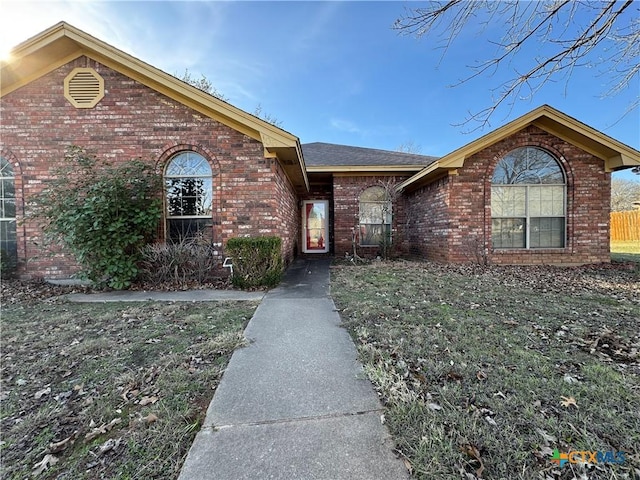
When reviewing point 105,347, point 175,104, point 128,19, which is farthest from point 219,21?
point 105,347

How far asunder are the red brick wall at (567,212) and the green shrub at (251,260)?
217 inches

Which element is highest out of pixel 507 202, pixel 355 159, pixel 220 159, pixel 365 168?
pixel 355 159

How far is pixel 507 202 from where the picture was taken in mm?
8266

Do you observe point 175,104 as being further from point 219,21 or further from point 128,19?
point 219,21

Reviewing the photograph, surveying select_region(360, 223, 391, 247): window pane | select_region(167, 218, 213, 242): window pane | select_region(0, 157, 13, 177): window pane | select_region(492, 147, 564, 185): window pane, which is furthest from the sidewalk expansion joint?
select_region(360, 223, 391, 247): window pane

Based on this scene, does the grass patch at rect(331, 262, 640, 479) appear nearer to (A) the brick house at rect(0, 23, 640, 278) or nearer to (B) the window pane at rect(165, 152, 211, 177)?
(A) the brick house at rect(0, 23, 640, 278)

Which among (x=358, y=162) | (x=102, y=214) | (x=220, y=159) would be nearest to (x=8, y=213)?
(x=102, y=214)

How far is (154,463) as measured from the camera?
1.51 meters

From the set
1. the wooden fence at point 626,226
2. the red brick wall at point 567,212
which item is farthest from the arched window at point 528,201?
the wooden fence at point 626,226

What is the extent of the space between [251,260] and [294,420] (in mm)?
4047

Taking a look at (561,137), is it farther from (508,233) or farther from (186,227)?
(186,227)

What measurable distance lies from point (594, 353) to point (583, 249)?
7.58m

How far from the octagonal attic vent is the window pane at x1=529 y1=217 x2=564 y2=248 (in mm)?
11843

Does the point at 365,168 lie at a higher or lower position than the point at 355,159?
lower
